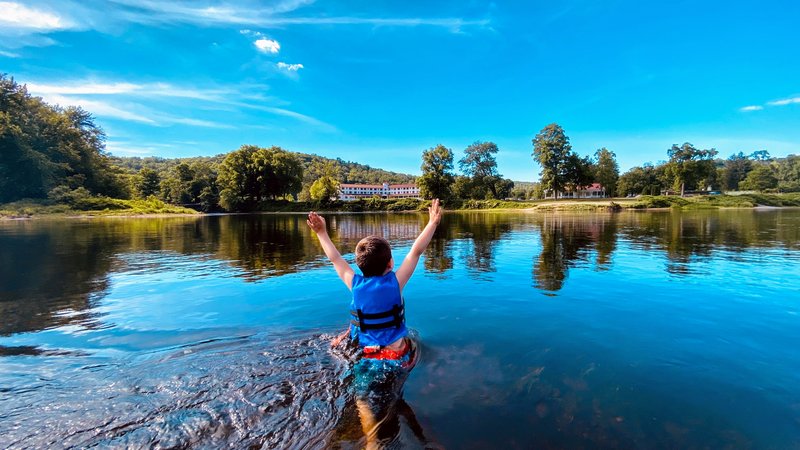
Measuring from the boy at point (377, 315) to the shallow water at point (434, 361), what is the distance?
0.99 ft

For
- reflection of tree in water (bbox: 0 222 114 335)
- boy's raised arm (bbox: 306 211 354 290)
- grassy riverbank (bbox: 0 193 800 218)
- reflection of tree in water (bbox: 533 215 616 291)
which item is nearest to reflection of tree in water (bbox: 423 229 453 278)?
reflection of tree in water (bbox: 533 215 616 291)

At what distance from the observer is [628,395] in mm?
5086

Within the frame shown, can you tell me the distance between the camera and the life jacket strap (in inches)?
182

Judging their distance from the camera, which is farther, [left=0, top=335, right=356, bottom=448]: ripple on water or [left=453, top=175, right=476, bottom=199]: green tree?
[left=453, top=175, right=476, bottom=199]: green tree

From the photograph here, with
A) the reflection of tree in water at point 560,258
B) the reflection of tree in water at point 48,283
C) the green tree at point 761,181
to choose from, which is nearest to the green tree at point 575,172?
the green tree at point 761,181

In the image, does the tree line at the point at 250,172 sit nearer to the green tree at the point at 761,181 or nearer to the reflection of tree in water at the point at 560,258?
the green tree at the point at 761,181

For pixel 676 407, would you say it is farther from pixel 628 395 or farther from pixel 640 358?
pixel 640 358

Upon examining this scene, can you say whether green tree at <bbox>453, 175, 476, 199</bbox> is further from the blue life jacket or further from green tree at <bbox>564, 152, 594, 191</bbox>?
the blue life jacket

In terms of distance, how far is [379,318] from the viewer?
4648 millimetres

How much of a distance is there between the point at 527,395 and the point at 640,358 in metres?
2.83

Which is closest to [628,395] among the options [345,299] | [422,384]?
[422,384]

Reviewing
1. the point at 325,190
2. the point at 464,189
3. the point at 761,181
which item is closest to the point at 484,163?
the point at 464,189

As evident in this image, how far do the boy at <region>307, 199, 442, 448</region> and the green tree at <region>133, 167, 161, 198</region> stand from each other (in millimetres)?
147215

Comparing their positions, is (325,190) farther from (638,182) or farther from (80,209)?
(638,182)
